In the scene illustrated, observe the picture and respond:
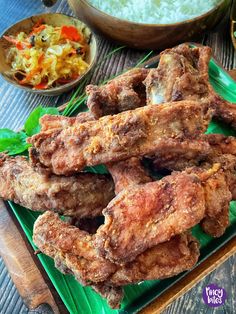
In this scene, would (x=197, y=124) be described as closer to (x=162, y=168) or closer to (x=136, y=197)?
(x=162, y=168)

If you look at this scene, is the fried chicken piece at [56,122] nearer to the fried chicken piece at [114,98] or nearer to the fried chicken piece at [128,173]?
the fried chicken piece at [114,98]

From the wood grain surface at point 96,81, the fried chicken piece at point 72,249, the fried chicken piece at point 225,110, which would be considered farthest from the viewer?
the wood grain surface at point 96,81

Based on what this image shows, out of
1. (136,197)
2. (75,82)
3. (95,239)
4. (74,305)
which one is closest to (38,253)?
(74,305)

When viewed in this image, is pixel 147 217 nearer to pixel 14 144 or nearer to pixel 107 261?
pixel 107 261

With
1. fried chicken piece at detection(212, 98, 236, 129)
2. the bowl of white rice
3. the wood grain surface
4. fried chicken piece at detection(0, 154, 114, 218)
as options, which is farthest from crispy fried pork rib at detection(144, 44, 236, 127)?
the wood grain surface

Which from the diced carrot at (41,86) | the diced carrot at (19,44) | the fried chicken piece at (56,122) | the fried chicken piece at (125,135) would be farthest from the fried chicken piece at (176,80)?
the diced carrot at (19,44)

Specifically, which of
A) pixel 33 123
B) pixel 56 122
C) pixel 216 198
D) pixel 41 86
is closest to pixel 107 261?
pixel 216 198

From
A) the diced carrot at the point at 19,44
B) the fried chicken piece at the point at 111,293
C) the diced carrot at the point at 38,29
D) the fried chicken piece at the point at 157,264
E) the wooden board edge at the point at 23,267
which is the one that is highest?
the diced carrot at the point at 38,29

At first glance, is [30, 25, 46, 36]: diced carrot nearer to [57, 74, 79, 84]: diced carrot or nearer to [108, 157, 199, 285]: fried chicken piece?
[57, 74, 79, 84]: diced carrot
